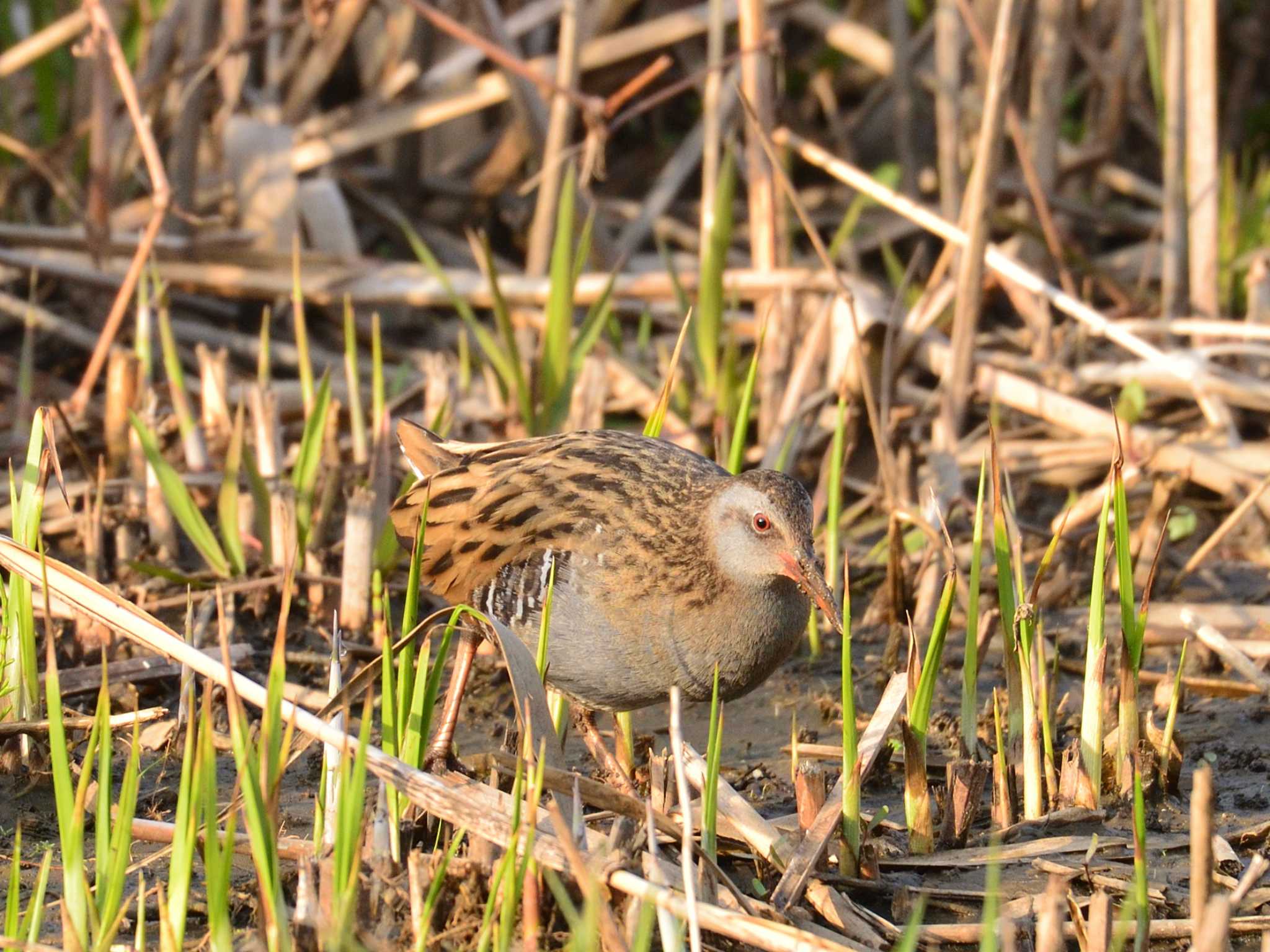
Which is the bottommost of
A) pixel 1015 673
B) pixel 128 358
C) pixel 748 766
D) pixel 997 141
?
pixel 748 766

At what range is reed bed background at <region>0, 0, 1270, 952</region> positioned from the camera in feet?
8.45

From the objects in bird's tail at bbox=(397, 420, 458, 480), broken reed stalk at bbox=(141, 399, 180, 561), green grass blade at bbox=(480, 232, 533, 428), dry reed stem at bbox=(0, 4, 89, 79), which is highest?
dry reed stem at bbox=(0, 4, 89, 79)

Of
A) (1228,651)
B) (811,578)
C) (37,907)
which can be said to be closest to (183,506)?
(811,578)

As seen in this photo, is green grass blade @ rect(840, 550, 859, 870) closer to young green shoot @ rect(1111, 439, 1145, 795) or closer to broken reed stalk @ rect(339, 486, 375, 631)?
young green shoot @ rect(1111, 439, 1145, 795)

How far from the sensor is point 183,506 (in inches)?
160

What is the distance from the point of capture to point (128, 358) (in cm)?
459

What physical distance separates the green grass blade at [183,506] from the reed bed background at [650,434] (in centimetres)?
1

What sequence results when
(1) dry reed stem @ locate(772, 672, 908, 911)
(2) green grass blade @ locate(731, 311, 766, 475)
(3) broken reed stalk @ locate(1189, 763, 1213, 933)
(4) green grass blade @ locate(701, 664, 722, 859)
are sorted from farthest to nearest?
1. (2) green grass blade @ locate(731, 311, 766, 475)
2. (1) dry reed stem @ locate(772, 672, 908, 911)
3. (4) green grass blade @ locate(701, 664, 722, 859)
4. (3) broken reed stalk @ locate(1189, 763, 1213, 933)

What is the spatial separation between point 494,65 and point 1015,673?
4048mm

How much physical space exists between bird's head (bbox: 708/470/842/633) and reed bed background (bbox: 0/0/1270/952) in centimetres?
33

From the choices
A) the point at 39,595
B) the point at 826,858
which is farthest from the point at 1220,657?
the point at 39,595

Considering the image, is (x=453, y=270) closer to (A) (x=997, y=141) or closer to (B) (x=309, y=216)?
(B) (x=309, y=216)

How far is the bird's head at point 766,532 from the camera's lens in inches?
127

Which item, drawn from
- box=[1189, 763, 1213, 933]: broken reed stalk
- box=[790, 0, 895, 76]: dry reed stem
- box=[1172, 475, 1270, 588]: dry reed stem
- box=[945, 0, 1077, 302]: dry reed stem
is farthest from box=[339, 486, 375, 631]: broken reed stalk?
box=[790, 0, 895, 76]: dry reed stem
